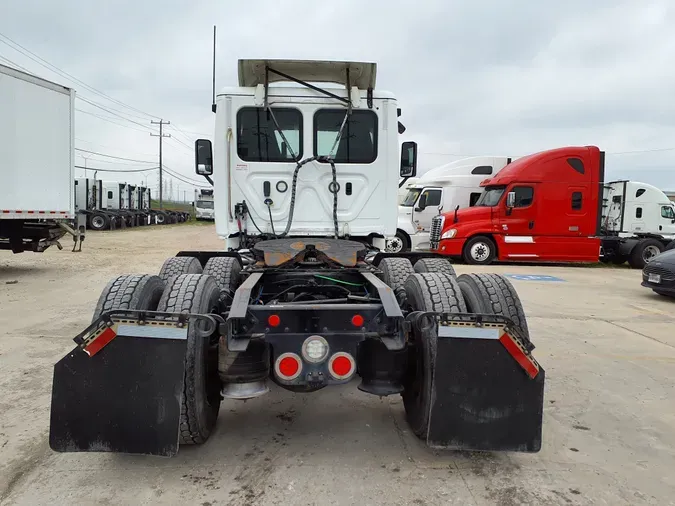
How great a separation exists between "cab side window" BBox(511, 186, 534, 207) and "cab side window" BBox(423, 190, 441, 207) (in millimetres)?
2987

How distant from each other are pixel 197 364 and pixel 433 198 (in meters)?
14.8

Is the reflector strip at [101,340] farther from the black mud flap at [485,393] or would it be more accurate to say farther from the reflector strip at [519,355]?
the reflector strip at [519,355]

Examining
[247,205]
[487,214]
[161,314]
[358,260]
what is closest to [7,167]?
[247,205]

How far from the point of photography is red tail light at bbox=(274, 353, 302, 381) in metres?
2.72

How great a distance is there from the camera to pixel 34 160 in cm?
997

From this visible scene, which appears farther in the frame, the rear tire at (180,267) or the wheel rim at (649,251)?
the wheel rim at (649,251)

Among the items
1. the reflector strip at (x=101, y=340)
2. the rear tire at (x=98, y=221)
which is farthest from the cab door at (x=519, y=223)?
the rear tire at (x=98, y=221)

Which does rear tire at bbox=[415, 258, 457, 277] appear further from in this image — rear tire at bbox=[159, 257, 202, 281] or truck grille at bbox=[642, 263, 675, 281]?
truck grille at bbox=[642, 263, 675, 281]

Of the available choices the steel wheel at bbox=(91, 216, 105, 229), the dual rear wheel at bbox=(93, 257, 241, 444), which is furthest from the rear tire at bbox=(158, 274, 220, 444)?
the steel wheel at bbox=(91, 216, 105, 229)

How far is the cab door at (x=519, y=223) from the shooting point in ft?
47.0

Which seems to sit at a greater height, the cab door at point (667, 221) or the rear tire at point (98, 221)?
the cab door at point (667, 221)

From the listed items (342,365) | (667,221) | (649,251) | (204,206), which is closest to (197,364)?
(342,365)

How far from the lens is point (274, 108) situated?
514 cm

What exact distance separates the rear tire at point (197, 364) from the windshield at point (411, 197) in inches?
560
